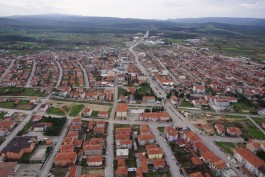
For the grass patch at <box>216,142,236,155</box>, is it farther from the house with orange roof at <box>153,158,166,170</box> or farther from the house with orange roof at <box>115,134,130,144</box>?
the house with orange roof at <box>115,134,130,144</box>

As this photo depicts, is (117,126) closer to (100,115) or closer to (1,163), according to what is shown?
Result: (100,115)

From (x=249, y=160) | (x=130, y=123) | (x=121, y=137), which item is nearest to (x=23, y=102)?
(x=130, y=123)

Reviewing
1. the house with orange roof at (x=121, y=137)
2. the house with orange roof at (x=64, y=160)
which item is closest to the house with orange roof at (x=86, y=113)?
the house with orange roof at (x=121, y=137)

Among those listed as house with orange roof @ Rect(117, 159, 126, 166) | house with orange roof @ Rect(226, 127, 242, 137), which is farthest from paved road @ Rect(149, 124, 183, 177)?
house with orange roof @ Rect(226, 127, 242, 137)

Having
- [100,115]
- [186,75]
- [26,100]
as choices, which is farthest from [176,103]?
[26,100]

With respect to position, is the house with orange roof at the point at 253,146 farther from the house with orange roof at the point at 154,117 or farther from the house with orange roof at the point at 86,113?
the house with orange roof at the point at 86,113

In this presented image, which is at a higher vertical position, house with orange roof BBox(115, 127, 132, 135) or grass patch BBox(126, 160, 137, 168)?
house with orange roof BBox(115, 127, 132, 135)

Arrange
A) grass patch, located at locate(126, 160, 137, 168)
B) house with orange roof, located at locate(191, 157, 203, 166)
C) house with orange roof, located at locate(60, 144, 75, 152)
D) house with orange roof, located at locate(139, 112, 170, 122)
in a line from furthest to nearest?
1. house with orange roof, located at locate(139, 112, 170, 122)
2. house with orange roof, located at locate(60, 144, 75, 152)
3. grass patch, located at locate(126, 160, 137, 168)
4. house with orange roof, located at locate(191, 157, 203, 166)
